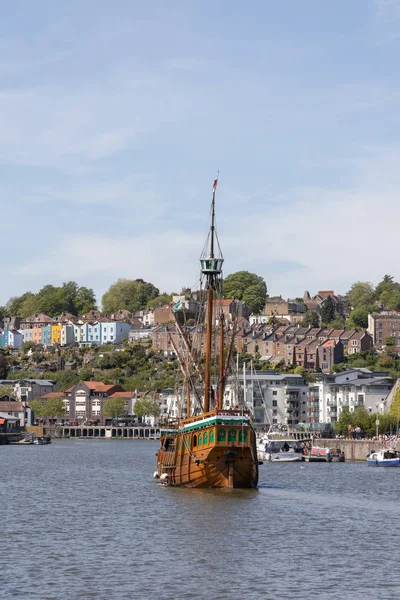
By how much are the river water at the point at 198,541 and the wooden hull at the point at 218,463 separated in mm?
1172

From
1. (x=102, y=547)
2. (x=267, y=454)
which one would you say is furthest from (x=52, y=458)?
(x=102, y=547)

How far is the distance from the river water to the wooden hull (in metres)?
1.17

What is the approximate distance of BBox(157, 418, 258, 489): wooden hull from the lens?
77375 mm

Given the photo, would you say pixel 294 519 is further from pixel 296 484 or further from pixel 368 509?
pixel 296 484

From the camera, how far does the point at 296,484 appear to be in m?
94.3

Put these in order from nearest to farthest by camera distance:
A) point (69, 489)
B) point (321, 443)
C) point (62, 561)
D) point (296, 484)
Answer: point (62, 561) < point (69, 489) < point (296, 484) < point (321, 443)

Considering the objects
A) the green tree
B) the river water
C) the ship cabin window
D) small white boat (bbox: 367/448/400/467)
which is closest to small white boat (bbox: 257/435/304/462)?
the green tree

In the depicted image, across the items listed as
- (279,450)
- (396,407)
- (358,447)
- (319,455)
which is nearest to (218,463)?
(319,455)

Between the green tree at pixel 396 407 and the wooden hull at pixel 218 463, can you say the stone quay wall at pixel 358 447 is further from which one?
the wooden hull at pixel 218 463

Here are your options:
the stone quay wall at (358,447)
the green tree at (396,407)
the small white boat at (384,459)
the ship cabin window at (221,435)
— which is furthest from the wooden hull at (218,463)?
the green tree at (396,407)

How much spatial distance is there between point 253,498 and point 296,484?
20.1 meters

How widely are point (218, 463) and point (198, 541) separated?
22.3 m

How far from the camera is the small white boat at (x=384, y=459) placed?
123 m

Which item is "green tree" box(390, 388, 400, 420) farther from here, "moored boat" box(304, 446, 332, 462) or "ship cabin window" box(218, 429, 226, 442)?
"ship cabin window" box(218, 429, 226, 442)
